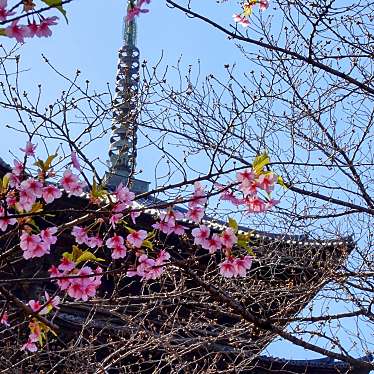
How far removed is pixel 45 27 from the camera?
238 cm

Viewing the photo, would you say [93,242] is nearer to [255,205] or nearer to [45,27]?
[255,205]

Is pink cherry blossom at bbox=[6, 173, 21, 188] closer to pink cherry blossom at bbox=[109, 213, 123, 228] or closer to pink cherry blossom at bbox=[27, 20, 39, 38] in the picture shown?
pink cherry blossom at bbox=[109, 213, 123, 228]

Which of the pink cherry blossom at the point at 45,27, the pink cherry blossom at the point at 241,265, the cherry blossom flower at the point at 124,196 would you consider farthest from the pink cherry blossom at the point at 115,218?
the pink cherry blossom at the point at 45,27

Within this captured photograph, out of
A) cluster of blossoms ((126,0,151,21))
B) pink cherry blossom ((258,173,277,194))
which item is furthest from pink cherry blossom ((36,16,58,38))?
pink cherry blossom ((258,173,277,194))

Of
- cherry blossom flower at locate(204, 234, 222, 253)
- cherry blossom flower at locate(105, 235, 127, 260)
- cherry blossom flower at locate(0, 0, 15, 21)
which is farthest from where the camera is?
cherry blossom flower at locate(105, 235, 127, 260)

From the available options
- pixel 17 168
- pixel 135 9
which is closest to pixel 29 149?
pixel 17 168

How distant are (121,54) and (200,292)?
31.2 ft

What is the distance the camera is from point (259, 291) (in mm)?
5527

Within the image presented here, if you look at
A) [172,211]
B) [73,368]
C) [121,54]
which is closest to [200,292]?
[73,368]

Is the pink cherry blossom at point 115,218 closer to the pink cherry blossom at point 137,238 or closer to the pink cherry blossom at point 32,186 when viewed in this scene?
the pink cherry blossom at point 137,238

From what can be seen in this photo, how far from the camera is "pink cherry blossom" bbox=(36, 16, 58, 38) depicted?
2375mm

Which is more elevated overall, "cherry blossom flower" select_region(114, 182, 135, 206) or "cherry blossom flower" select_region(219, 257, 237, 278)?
"cherry blossom flower" select_region(114, 182, 135, 206)

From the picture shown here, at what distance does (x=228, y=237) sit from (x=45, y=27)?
3.25ft

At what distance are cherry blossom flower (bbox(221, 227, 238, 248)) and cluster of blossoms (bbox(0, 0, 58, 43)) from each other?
944 mm
